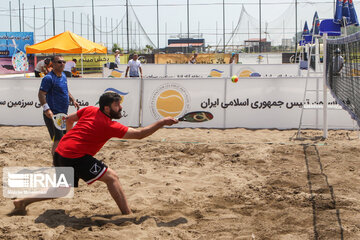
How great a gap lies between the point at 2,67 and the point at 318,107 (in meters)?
26.0

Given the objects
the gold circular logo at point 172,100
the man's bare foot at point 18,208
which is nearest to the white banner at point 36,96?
the gold circular logo at point 172,100

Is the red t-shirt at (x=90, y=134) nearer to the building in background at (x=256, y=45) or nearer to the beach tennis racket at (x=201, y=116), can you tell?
the beach tennis racket at (x=201, y=116)

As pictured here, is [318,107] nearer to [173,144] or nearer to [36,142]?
[173,144]

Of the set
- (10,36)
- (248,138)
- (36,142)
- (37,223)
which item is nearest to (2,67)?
(10,36)

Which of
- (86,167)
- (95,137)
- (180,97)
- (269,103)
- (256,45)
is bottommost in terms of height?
(86,167)

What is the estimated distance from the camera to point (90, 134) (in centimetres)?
467

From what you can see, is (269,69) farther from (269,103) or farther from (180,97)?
(180,97)

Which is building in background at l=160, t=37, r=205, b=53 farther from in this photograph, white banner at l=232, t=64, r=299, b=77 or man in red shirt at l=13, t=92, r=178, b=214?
man in red shirt at l=13, t=92, r=178, b=214

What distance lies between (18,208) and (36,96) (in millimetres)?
Answer: 7073

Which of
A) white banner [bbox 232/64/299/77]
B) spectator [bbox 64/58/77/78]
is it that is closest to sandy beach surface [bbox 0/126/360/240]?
spectator [bbox 64/58/77/78]

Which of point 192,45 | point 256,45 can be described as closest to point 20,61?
point 192,45

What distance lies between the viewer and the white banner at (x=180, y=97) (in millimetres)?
10898

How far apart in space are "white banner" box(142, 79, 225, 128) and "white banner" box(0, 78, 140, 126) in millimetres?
356

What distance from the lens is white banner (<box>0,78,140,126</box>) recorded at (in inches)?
441
